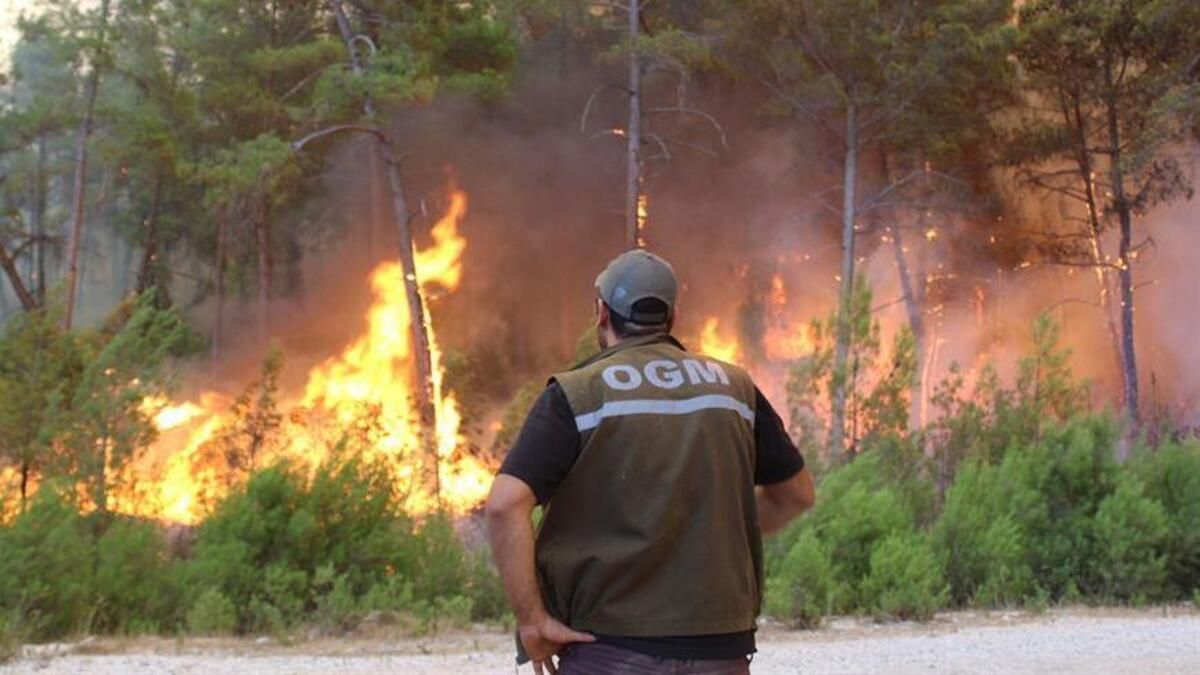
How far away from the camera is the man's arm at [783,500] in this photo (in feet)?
12.7

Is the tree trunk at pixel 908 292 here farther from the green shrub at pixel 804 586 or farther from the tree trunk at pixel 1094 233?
the green shrub at pixel 804 586

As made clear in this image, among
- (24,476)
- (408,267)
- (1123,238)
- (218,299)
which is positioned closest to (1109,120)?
(1123,238)

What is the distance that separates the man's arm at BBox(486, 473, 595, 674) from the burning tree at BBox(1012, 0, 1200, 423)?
21.3m

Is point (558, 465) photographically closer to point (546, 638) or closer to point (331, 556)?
point (546, 638)

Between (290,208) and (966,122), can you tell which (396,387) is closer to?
(290,208)

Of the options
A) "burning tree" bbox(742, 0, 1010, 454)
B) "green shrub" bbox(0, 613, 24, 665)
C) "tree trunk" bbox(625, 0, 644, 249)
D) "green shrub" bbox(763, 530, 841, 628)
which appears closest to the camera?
"green shrub" bbox(0, 613, 24, 665)

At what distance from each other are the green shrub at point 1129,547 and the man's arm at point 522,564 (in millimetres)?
10456

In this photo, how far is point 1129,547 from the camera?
12.9 metres

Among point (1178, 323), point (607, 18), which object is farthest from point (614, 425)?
point (1178, 323)

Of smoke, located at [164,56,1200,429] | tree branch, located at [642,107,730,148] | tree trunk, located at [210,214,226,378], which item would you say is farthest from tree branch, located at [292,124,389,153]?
tree trunk, located at [210,214,226,378]

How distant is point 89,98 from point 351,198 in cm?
742

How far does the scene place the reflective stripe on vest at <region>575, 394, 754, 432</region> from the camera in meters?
3.48

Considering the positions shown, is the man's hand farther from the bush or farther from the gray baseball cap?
the bush

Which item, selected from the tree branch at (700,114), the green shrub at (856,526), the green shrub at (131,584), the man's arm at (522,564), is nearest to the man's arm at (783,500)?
the man's arm at (522,564)
